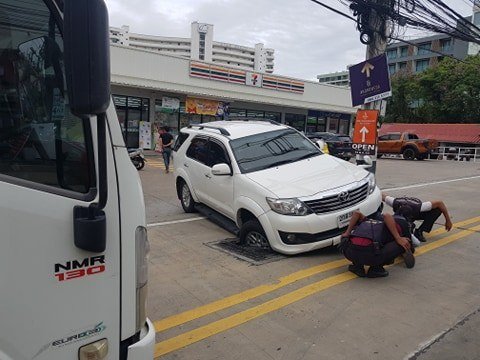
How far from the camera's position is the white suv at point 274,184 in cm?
526

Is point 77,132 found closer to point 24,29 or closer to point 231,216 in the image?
point 24,29

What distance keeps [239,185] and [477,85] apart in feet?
118

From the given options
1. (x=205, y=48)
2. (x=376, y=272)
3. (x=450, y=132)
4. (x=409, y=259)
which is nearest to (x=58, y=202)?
(x=376, y=272)

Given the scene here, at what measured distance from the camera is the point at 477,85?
3497 centimetres

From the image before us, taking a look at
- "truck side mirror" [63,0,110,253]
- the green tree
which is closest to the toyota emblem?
"truck side mirror" [63,0,110,253]

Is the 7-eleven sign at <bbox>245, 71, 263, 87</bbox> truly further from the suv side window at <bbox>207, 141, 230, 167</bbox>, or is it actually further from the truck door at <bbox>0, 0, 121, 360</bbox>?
the truck door at <bbox>0, 0, 121, 360</bbox>

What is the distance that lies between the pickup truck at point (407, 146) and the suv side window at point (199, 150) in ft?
62.6

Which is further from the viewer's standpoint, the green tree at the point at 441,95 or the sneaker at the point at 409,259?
the green tree at the point at 441,95

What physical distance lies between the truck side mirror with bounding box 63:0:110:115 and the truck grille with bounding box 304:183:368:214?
3924 mm

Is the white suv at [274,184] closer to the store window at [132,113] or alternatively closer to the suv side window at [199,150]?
the suv side window at [199,150]

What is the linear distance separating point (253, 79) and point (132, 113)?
750 centimetres

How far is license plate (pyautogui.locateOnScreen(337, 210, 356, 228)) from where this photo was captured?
5.35 metres

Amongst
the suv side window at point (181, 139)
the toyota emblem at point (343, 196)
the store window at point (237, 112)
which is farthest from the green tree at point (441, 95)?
the toyota emblem at point (343, 196)

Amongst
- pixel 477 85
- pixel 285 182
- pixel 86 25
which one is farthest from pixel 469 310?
pixel 477 85
